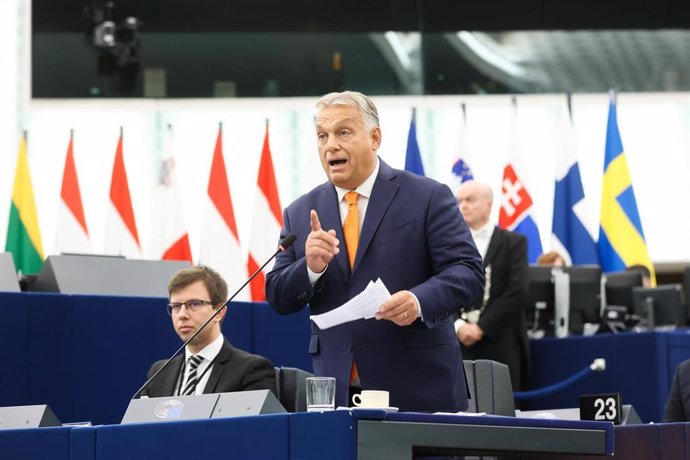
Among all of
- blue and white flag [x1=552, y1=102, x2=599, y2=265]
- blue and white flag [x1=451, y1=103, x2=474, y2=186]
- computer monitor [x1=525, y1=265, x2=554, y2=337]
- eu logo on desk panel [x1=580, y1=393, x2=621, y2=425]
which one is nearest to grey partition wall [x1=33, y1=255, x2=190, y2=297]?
computer monitor [x1=525, y1=265, x2=554, y2=337]

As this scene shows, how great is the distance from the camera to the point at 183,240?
1104 centimetres

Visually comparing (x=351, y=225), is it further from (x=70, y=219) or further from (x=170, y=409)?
(x=70, y=219)

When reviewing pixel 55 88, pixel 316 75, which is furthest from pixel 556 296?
pixel 55 88

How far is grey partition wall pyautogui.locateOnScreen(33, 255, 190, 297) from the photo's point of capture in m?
6.28

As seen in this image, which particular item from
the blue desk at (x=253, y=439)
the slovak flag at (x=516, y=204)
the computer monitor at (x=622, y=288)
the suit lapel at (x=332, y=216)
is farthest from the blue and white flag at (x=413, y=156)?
the blue desk at (x=253, y=439)

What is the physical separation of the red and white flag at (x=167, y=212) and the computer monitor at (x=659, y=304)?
Answer: 14.2 ft

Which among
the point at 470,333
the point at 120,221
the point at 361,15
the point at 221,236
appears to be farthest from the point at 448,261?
the point at 361,15

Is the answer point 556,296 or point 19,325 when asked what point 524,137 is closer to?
point 556,296

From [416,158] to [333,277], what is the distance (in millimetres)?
7326

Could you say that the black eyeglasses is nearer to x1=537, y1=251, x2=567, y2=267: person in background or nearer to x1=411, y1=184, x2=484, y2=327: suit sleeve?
x1=411, y1=184, x2=484, y2=327: suit sleeve

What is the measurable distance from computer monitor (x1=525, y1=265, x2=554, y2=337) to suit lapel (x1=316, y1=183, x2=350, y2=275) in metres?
4.30

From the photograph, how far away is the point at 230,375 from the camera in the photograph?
4367mm

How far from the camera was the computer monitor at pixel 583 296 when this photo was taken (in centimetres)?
812

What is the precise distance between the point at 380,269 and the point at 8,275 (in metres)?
3.18
